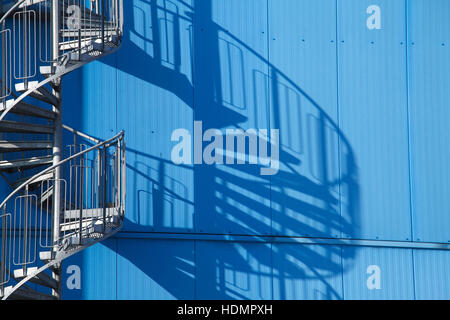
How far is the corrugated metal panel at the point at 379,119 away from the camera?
766 cm

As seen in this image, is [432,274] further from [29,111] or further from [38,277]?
[29,111]

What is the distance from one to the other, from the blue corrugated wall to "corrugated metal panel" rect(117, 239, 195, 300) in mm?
16

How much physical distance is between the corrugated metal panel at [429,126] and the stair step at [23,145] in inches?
158

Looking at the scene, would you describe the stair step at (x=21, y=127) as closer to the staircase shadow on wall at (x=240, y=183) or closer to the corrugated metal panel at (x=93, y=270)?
the staircase shadow on wall at (x=240, y=183)

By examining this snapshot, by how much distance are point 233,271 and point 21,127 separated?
2.80 meters

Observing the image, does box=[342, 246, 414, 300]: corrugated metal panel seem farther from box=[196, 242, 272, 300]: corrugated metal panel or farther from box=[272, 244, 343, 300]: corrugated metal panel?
box=[196, 242, 272, 300]: corrugated metal panel

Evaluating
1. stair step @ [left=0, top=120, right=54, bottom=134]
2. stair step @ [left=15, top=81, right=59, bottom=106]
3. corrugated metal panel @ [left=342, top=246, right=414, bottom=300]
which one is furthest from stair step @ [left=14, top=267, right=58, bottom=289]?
corrugated metal panel @ [left=342, top=246, right=414, bottom=300]

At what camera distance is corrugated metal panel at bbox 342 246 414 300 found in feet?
25.1

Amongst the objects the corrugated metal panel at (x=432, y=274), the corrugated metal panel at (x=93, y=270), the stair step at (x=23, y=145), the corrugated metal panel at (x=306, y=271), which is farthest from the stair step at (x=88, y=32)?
the corrugated metal panel at (x=432, y=274)
